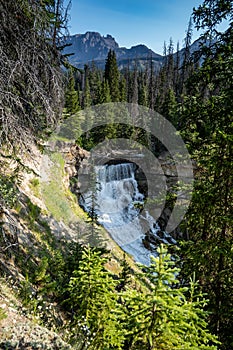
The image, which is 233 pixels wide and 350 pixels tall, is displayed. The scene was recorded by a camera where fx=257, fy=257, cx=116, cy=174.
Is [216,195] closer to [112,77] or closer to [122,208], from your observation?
[122,208]

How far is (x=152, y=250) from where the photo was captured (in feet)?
63.3

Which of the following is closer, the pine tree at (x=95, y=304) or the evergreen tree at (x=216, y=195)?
the pine tree at (x=95, y=304)

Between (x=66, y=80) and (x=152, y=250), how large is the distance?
636 inches

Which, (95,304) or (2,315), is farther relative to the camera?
(95,304)

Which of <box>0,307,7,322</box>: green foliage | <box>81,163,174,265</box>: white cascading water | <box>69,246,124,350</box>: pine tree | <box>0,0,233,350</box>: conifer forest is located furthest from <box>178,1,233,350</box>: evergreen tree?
<box>81,163,174,265</box>: white cascading water

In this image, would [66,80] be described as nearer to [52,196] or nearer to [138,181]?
[52,196]

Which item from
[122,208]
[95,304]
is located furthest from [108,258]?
[122,208]

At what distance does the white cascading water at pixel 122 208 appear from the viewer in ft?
63.2

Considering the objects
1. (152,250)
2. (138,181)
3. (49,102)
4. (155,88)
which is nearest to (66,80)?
(49,102)

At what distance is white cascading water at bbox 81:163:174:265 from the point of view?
A: 63.2ft

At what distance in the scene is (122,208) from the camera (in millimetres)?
23125

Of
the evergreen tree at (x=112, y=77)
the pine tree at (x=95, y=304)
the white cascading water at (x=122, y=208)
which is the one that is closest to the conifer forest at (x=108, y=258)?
the pine tree at (x=95, y=304)

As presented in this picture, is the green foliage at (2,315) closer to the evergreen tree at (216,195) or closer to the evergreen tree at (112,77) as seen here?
the evergreen tree at (216,195)

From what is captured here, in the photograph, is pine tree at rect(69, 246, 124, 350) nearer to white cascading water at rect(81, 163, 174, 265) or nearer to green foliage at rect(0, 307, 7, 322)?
green foliage at rect(0, 307, 7, 322)
